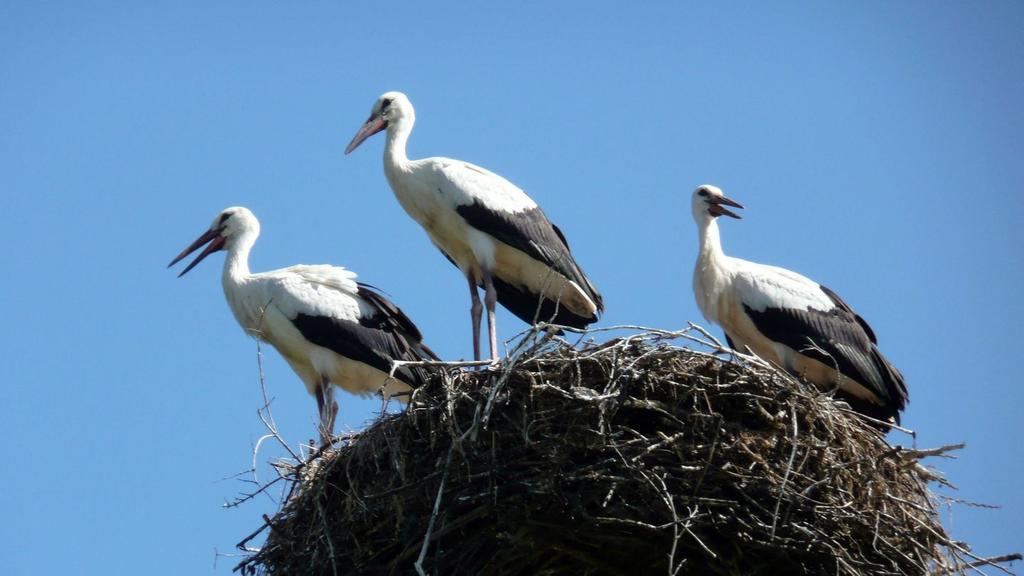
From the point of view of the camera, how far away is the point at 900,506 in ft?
23.1

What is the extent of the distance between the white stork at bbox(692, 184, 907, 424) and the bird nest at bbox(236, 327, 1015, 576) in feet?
A: 6.12

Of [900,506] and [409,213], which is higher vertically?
[409,213]

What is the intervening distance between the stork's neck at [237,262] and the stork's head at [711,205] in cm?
291

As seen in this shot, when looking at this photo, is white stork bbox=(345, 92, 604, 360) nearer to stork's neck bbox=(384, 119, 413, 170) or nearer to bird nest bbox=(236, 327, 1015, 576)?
stork's neck bbox=(384, 119, 413, 170)

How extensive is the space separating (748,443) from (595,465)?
68 centimetres

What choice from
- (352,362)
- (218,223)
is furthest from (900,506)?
(218,223)

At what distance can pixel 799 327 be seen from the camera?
368 inches

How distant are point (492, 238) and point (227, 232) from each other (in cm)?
201

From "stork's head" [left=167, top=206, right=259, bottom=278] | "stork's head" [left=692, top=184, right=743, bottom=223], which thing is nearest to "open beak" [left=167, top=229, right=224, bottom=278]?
"stork's head" [left=167, top=206, right=259, bottom=278]

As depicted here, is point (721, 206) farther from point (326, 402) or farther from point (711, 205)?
point (326, 402)

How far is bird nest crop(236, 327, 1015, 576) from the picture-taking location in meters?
6.72

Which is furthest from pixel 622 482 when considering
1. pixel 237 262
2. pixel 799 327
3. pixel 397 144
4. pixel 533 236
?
pixel 237 262

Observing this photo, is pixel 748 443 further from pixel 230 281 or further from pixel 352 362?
pixel 230 281

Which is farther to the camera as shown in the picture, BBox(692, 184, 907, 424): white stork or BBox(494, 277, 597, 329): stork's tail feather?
BBox(494, 277, 597, 329): stork's tail feather
